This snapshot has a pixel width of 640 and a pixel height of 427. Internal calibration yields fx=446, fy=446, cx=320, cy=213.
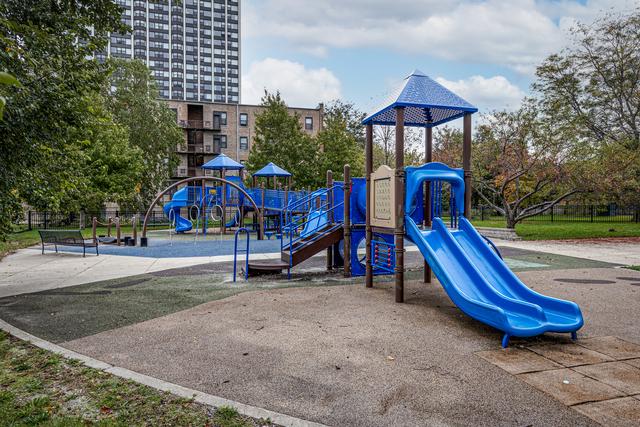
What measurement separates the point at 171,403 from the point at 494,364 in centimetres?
329

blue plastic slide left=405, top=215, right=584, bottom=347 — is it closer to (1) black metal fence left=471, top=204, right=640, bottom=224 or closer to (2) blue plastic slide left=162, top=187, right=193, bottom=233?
(2) blue plastic slide left=162, top=187, right=193, bottom=233

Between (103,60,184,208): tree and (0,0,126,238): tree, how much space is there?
32.1 meters

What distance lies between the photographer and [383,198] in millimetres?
8836

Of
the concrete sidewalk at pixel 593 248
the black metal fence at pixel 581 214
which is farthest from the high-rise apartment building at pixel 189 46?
the concrete sidewalk at pixel 593 248

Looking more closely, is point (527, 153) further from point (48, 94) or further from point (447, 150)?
point (48, 94)

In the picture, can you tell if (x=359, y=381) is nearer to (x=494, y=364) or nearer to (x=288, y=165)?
(x=494, y=364)

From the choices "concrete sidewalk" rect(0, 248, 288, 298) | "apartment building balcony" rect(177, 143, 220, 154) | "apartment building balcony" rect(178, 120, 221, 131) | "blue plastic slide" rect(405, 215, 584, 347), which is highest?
"apartment building balcony" rect(178, 120, 221, 131)

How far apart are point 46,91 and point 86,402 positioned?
17.0 feet

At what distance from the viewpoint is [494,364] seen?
15.7 ft

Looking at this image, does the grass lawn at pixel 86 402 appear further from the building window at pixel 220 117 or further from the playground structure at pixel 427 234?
the building window at pixel 220 117

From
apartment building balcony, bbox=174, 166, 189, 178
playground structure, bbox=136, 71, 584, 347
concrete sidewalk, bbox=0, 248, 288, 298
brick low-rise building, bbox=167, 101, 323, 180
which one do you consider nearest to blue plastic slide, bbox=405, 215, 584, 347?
playground structure, bbox=136, 71, 584, 347

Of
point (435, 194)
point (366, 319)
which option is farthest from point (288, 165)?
point (366, 319)

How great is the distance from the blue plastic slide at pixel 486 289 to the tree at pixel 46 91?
6.25 meters

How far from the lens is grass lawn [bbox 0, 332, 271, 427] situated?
3518 millimetres
